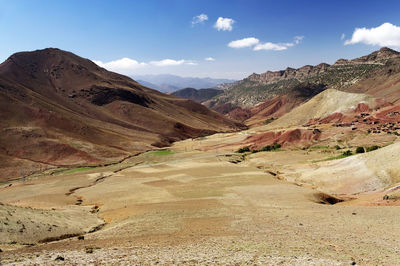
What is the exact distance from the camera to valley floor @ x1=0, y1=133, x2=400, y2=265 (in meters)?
17.7

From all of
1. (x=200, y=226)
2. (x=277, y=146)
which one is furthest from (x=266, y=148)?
(x=200, y=226)

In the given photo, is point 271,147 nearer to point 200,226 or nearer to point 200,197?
point 200,197

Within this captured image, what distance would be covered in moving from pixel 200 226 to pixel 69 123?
4273 inches

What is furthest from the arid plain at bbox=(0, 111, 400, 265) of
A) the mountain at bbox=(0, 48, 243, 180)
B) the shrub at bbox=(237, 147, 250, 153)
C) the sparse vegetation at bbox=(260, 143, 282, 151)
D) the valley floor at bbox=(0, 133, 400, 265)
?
the shrub at bbox=(237, 147, 250, 153)

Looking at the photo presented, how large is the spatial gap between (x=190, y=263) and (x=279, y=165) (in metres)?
60.3

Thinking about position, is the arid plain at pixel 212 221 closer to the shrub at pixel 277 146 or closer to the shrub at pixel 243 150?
the shrub at pixel 277 146

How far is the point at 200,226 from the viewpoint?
86.6 feet

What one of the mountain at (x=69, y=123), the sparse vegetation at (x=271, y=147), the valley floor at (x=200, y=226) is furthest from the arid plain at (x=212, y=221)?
the sparse vegetation at (x=271, y=147)

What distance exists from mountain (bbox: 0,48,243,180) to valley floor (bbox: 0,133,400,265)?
142 feet

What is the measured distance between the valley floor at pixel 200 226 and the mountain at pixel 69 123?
43293 millimetres

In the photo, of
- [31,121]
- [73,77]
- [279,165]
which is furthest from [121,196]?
[73,77]

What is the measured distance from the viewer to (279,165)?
72812mm

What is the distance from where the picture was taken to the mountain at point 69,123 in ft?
308

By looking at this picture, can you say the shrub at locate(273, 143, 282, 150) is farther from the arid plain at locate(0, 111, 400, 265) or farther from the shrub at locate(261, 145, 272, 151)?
the arid plain at locate(0, 111, 400, 265)
